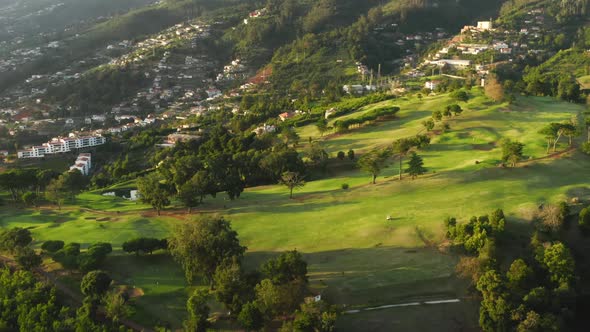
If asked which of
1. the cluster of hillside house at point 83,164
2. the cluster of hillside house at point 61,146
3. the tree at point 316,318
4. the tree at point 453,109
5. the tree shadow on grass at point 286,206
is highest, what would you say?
the tree at point 453,109

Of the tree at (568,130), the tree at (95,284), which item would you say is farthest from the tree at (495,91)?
the tree at (95,284)

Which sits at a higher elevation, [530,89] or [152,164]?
[530,89]

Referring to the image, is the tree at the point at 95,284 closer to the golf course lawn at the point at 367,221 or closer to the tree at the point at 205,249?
the golf course lawn at the point at 367,221

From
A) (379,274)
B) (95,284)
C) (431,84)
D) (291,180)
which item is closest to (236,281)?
(95,284)

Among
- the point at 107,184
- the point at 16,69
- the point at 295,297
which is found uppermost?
the point at 16,69

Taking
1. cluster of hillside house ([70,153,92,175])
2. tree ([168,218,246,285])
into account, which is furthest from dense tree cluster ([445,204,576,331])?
cluster of hillside house ([70,153,92,175])

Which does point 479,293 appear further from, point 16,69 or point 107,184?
point 16,69

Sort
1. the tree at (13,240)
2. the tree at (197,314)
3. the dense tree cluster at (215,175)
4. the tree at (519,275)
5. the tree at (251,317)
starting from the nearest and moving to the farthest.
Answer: the tree at (197,314)
the tree at (251,317)
the tree at (519,275)
the tree at (13,240)
the dense tree cluster at (215,175)

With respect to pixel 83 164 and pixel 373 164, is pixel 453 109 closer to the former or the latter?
pixel 373 164

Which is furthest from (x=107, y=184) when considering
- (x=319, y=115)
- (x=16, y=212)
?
(x=319, y=115)
